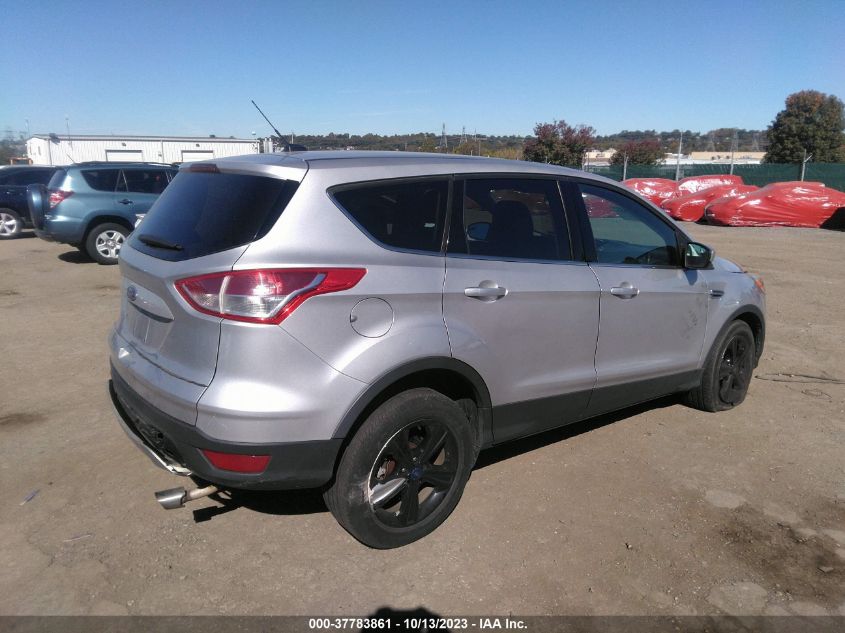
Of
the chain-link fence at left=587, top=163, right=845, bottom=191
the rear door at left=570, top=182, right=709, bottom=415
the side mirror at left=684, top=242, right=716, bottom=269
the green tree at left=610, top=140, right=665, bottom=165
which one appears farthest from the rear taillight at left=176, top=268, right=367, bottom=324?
the green tree at left=610, top=140, right=665, bottom=165

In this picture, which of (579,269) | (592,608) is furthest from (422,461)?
(579,269)

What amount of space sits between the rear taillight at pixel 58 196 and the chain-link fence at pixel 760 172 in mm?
18759

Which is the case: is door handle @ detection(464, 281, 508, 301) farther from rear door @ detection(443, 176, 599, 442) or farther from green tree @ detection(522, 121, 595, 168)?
green tree @ detection(522, 121, 595, 168)

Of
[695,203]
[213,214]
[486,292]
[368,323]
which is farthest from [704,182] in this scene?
[213,214]

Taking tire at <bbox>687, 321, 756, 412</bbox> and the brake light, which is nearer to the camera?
the brake light

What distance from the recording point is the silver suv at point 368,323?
2619 millimetres

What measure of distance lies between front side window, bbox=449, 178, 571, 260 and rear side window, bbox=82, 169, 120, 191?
9.74 metres

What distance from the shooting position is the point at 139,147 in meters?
42.1

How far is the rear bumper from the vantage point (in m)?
2.64

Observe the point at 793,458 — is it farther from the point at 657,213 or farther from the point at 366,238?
the point at 366,238

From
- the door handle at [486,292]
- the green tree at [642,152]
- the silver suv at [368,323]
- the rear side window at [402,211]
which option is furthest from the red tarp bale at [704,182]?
the green tree at [642,152]

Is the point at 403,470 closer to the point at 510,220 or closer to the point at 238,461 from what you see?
the point at 238,461

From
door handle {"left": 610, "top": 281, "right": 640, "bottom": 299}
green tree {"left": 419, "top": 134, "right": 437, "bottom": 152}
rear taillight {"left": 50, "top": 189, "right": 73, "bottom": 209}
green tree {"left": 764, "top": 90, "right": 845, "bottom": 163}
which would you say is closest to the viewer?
door handle {"left": 610, "top": 281, "right": 640, "bottom": 299}

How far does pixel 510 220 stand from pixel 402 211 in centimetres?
75
